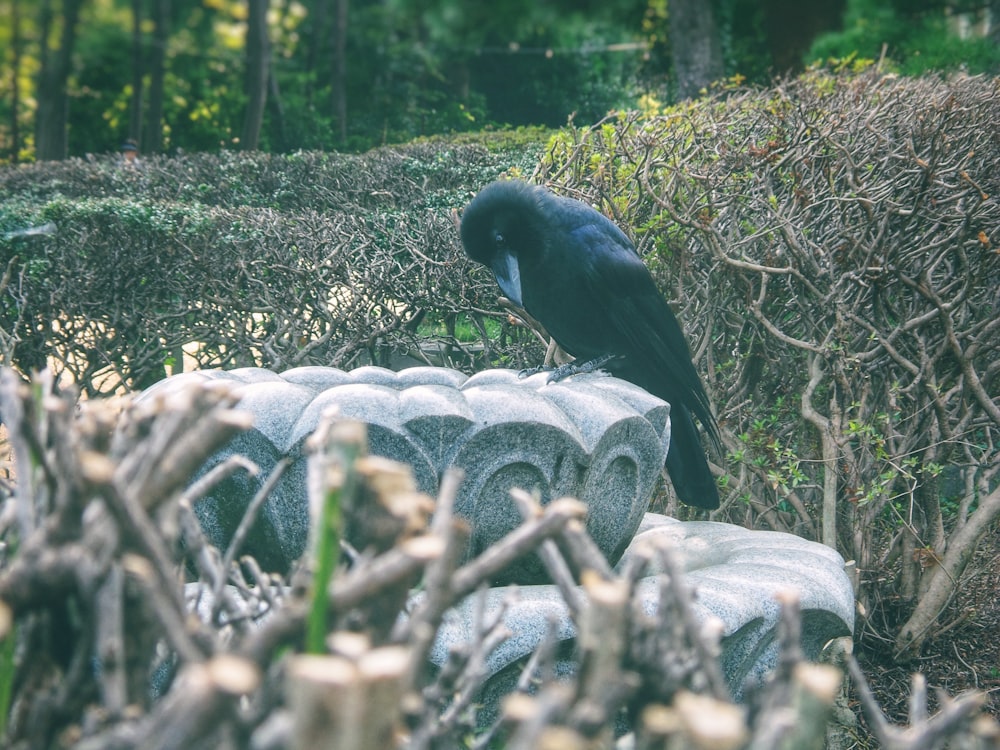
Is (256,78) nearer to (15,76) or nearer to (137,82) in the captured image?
Result: (137,82)

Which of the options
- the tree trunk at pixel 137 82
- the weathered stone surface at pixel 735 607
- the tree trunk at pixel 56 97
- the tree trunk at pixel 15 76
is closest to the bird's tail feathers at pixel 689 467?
the weathered stone surface at pixel 735 607

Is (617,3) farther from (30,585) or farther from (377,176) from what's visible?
(30,585)

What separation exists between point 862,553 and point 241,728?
A: 12.4ft

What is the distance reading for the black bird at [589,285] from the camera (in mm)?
3752

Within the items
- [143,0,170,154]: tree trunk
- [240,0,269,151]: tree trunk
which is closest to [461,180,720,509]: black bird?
[240,0,269,151]: tree trunk

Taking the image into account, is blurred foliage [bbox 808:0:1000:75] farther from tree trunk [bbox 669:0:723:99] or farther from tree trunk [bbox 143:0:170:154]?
tree trunk [bbox 143:0:170:154]

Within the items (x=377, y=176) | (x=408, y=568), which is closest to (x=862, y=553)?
(x=408, y=568)

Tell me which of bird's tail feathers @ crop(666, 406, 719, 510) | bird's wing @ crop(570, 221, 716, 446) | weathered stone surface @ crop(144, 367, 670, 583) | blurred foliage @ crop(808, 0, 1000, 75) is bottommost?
bird's tail feathers @ crop(666, 406, 719, 510)

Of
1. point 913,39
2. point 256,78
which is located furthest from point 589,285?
point 256,78

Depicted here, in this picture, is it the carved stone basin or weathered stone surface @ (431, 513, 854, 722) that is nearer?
weathered stone surface @ (431, 513, 854, 722)

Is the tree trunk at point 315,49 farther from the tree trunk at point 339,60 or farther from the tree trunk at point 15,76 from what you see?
the tree trunk at point 15,76

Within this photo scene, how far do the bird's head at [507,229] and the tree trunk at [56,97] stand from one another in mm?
17044

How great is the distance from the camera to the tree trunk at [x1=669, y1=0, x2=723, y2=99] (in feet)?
38.6

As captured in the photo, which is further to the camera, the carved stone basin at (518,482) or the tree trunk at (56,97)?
the tree trunk at (56,97)
